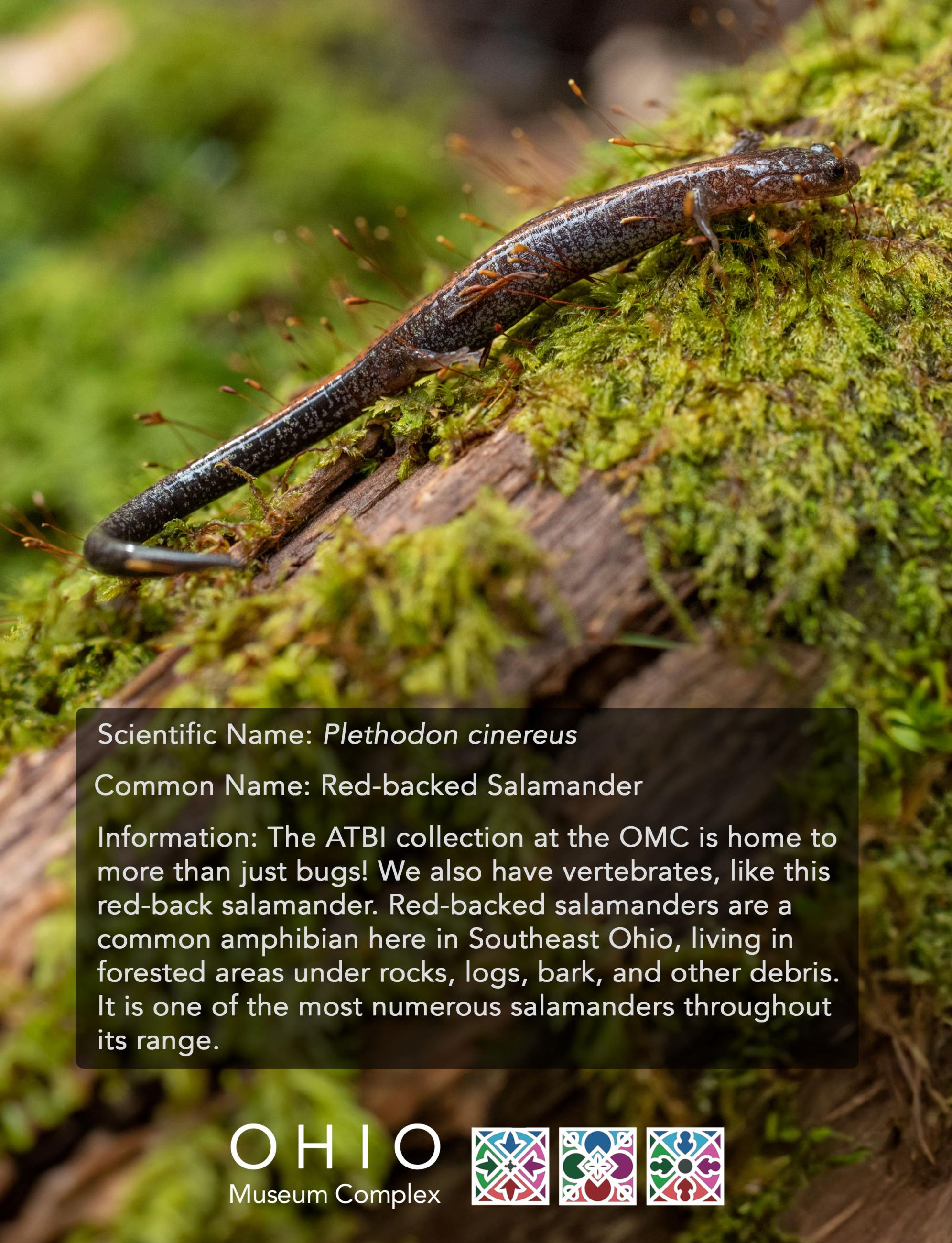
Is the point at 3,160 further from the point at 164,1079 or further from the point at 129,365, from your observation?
the point at 164,1079

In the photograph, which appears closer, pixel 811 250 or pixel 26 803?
pixel 26 803

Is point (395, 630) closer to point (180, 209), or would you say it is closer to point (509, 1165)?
point (509, 1165)

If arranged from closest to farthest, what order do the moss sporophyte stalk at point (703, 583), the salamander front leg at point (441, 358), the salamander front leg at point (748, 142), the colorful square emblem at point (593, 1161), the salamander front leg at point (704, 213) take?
1. the moss sporophyte stalk at point (703, 583)
2. the colorful square emblem at point (593, 1161)
3. the salamander front leg at point (704, 213)
4. the salamander front leg at point (441, 358)
5. the salamander front leg at point (748, 142)

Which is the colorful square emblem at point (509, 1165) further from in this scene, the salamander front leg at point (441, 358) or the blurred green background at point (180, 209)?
the blurred green background at point (180, 209)

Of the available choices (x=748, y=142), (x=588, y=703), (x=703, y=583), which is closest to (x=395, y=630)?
(x=588, y=703)

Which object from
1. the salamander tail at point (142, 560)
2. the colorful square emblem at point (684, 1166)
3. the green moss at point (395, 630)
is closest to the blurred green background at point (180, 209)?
the salamander tail at point (142, 560)

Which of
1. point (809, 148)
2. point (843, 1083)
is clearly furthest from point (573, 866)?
point (809, 148)
